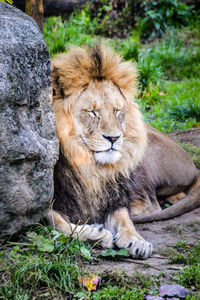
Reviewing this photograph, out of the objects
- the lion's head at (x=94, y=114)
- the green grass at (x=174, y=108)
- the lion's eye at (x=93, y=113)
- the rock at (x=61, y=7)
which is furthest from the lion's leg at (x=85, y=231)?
the rock at (x=61, y=7)

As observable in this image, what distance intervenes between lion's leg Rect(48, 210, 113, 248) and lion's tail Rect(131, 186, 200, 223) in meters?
0.65

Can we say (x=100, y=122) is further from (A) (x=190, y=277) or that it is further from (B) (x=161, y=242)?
(A) (x=190, y=277)

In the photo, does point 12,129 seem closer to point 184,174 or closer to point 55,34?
point 184,174

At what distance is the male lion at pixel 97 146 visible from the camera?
130 inches

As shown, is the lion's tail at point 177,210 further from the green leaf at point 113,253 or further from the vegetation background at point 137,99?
the green leaf at point 113,253

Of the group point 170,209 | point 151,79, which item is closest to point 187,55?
point 151,79

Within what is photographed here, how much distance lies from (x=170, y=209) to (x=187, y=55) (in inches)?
213

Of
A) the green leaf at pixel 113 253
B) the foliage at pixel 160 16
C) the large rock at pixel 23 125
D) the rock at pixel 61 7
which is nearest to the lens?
the large rock at pixel 23 125

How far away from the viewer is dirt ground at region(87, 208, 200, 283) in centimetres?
290

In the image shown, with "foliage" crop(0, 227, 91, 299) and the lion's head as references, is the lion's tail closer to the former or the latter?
the lion's head

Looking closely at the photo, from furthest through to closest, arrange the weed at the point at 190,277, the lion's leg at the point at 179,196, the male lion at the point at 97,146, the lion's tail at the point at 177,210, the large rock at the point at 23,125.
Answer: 1. the lion's leg at the point at 179,196
2. the lion's tail at the point at 177,210
3. the male lion at the point at 97,146
4. the weed at the point at 190,277
5. the large rock at the point at 23,125

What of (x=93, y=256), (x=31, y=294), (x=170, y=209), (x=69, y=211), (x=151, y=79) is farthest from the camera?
(x=151, y=79)

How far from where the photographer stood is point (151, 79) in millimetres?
7375

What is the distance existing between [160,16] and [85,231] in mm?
7617
